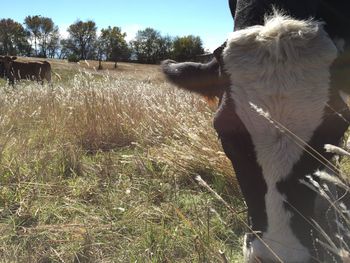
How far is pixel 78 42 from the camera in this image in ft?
317

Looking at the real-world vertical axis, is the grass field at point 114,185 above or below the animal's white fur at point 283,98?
below

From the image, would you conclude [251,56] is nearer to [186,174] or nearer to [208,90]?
[208,90]

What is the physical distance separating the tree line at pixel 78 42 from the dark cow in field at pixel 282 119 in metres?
67.4

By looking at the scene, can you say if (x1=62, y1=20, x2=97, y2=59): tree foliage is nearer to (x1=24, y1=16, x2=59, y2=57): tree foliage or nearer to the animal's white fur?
(x1=24, y1=16, x2=59, y2=57): tree foliage

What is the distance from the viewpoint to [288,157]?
2.41 m

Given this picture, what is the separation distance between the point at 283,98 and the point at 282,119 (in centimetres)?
11

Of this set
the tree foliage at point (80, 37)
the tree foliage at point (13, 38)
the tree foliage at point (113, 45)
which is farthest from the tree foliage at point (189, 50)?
the tree foliage at point (80, 37)

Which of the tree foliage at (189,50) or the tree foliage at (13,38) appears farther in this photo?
the tree foliage at (13,38)

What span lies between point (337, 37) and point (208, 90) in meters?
0.92

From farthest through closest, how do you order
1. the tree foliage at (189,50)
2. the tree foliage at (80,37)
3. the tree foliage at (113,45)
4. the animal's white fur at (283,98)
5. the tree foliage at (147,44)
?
the tree foliage at (80,37) → the tree foliage at (113,45) → the tree foliage at (147,44) → the tree foliage at (189,50) → the animal's white fur at (283,98)

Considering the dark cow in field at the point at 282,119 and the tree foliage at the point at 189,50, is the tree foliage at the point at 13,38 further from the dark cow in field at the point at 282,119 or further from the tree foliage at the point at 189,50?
the dark cow in field at the point at 282,119

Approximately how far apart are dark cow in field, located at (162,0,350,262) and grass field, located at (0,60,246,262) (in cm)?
28

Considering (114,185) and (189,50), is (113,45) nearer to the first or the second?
(189,50)

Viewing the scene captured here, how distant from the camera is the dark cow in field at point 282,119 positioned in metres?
2.39
